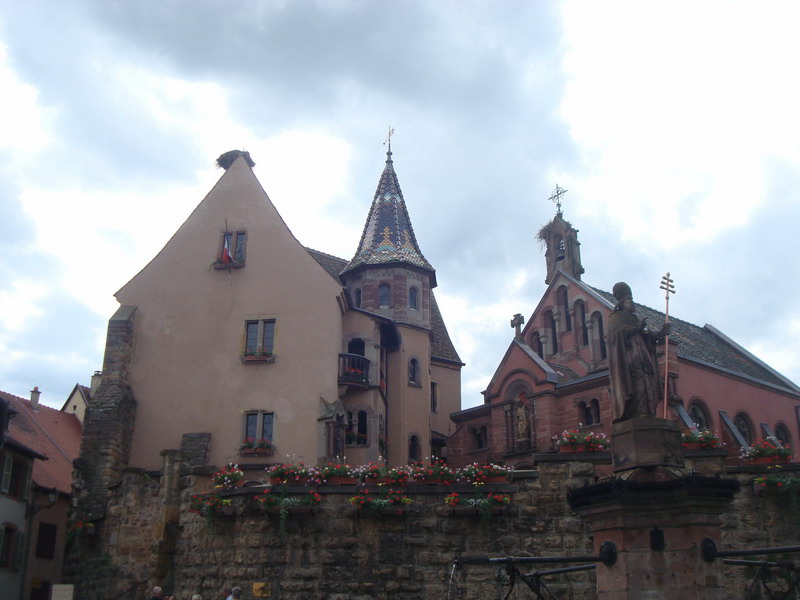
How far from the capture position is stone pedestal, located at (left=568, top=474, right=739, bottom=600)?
422 inches

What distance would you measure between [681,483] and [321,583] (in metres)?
11.2

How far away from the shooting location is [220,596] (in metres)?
20.4

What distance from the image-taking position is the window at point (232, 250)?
32.9 meters

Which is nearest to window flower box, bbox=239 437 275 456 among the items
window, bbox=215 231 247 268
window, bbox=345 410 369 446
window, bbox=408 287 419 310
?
window, bbox=345 410 369 446

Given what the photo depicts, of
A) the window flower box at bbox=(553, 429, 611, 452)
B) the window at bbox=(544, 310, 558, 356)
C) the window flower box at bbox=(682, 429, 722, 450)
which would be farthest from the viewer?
the window at bbox=(544, 310, 558, 356)

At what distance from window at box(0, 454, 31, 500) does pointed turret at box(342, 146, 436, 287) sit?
1651 centimetres

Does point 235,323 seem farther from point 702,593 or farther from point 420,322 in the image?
point 702,593

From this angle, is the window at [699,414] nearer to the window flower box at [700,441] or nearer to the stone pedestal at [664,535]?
the window flower box at [700,441]

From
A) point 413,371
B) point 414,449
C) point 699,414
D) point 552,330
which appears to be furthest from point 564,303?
point 414,449

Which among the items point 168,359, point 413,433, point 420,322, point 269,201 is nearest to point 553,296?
point 420,322

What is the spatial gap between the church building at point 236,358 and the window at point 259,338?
0.05m

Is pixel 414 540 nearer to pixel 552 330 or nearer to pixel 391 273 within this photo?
pixel 391 273

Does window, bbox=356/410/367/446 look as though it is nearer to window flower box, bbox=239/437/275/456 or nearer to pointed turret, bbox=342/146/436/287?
window flower box, bbox=239/437/275/456

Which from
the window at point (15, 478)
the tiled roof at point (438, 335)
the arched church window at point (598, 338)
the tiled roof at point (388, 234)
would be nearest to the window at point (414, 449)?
the tiled roof at point (438, 335)
